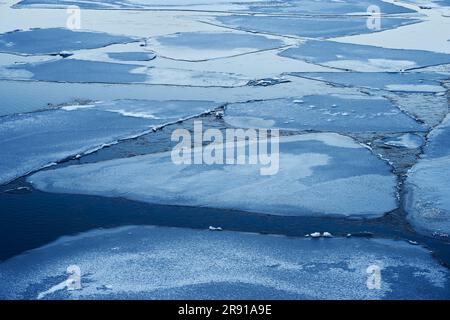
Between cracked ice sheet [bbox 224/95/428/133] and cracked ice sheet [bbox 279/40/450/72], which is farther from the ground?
cracked ice sheet [bbox 279/40/450/72]

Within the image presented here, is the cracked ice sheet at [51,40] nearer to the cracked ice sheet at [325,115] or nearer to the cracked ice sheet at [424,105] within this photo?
the cracked ice sheet at [325,115]

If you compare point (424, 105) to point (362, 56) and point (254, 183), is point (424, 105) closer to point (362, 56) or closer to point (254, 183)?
point (362, 56)

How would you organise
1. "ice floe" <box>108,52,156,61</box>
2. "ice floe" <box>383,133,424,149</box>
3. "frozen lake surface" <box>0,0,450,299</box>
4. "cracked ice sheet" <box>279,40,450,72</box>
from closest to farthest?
"frozen lake surface" <box>0,0,450,299</box>
"ice floe" <box>383,133,424,149</box>
"cracked ice sheet" <box>279,40,450,72</box>
"ice floe" <box>108,52,156,61</box>

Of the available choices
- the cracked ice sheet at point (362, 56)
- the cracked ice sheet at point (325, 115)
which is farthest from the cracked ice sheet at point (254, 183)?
the cracked ice sheet at point (362, 56)

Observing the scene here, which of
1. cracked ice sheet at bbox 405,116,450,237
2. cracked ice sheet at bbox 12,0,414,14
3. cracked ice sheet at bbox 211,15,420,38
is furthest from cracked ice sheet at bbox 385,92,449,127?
cracked ice sheet at bbox 12,0,414,14

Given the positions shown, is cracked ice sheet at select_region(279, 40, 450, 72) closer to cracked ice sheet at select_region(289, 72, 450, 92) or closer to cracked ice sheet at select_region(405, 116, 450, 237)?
cracked ice sheet at select_region(289, 72, 450, 92)

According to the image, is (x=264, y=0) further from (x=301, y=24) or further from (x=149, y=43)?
(x=149, y=43)

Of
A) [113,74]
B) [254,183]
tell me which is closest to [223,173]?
[254,183]

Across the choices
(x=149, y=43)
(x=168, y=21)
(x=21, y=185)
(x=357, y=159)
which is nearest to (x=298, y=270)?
(x=357, y=159)
